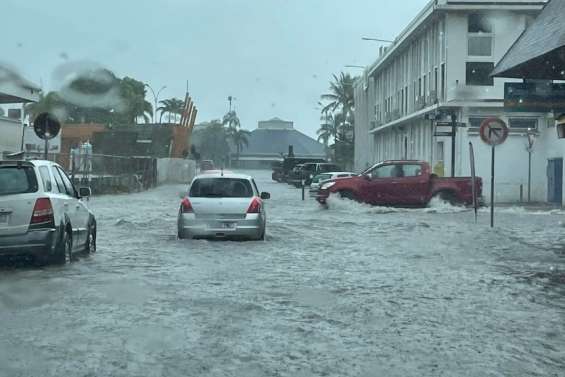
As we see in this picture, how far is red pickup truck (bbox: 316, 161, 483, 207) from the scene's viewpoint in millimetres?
29109

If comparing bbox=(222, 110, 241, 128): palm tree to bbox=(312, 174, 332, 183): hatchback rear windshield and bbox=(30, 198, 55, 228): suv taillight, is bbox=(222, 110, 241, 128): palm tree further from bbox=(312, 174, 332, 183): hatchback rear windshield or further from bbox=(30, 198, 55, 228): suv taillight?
bbox=(30, 198, 55, 228): suv taillight

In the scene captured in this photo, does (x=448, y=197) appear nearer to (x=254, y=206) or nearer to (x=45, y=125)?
(x=254, y=206)

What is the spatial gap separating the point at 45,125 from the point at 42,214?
351 inches

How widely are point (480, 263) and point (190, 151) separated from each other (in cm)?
6635

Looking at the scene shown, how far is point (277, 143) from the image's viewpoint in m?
128

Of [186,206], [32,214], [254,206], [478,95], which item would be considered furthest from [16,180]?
[478,95]

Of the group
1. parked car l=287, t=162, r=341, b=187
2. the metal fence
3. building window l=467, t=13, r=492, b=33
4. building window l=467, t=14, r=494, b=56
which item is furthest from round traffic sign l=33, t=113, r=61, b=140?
parked car l=287, t=162, r=341, b=187

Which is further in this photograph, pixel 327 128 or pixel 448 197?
pixel 327 128

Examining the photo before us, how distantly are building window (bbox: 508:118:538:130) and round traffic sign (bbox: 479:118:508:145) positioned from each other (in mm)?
18355

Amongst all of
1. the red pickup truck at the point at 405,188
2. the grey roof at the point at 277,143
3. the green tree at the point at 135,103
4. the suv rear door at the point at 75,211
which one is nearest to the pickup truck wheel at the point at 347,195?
the red pickup truck at the point at 405,188

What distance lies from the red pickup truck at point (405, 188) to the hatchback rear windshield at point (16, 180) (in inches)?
709

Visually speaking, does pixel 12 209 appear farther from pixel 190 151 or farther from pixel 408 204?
pixel 190 151

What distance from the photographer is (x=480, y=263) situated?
47.6 feet

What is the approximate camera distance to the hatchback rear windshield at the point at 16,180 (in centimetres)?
1191
